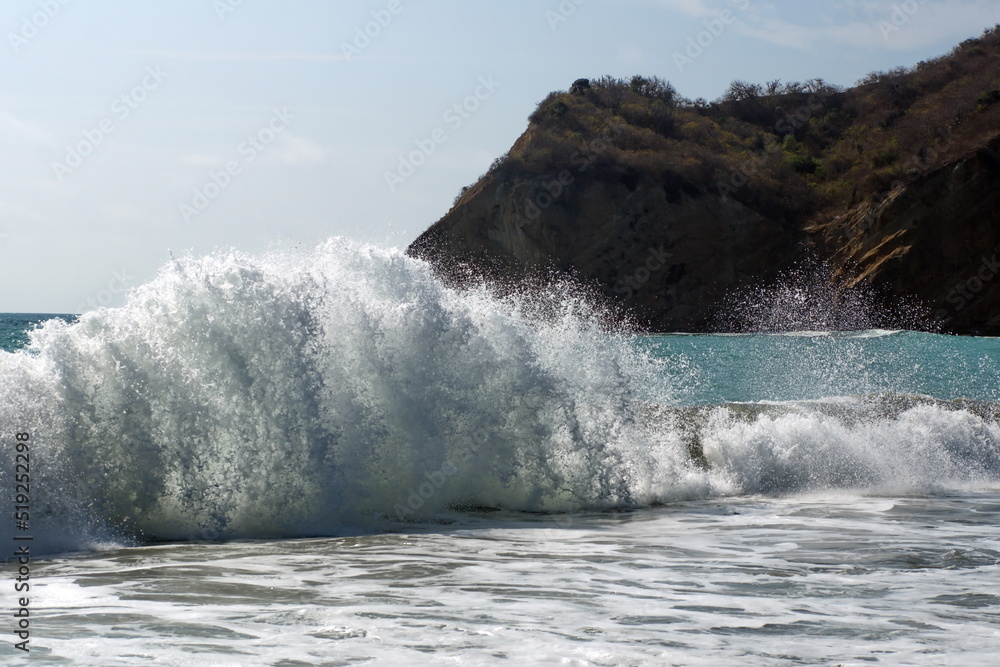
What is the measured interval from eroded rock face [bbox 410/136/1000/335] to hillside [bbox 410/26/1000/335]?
6 centimetres

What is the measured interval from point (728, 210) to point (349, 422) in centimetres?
4260

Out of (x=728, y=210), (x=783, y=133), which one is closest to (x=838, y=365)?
(x=728, y=210)

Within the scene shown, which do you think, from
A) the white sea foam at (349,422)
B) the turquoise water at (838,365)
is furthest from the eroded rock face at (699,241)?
the white sea foam at (349,422)

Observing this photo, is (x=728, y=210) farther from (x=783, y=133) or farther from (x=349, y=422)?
(x=349, y=422)

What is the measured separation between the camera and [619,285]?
46.9m

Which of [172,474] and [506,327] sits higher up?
[506,327]

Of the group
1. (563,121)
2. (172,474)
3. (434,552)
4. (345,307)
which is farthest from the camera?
(563,121)

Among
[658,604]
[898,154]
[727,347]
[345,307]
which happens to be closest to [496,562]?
[658,604]

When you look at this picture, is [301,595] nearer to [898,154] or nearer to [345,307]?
[345,307]

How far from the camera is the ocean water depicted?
4820mm

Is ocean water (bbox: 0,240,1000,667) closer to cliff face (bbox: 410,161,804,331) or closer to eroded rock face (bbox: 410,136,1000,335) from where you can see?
eroded rock face (bbox: 410,136,1000,335)

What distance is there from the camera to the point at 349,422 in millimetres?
8422

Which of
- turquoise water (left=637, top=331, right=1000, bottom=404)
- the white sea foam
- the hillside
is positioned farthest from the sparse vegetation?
the white sea foam

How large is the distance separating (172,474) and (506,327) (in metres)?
3.60
